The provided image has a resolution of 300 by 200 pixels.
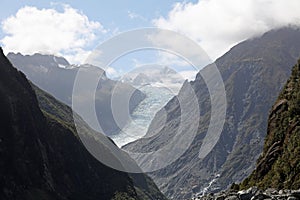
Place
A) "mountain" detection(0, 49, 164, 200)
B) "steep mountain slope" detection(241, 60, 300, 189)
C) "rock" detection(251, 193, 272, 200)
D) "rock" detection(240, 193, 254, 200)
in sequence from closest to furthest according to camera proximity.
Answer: "rock" detection(251, 193, 272, 200), "rock" detection(240, 193, 254, 200), "steep mountain slope" detection(241, 60, 300, 189), "mountain" detection(0, 49, 164, 200)

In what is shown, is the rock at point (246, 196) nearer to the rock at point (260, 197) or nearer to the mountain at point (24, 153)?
the rock at point (260, 197)

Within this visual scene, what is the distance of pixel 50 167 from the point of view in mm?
186750

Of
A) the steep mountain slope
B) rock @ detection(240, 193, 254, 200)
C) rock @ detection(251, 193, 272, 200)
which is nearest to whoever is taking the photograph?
rock @ detection(251, 193, 272, 200)

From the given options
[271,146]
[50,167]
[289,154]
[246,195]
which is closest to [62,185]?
[50,167]

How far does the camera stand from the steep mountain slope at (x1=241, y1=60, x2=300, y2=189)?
8519 cm

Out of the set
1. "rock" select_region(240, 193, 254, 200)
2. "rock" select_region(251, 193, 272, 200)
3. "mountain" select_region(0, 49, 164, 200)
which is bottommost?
"rock" select_region(251, 193, 272, 200)

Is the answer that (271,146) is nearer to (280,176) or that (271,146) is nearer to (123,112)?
(280,176)

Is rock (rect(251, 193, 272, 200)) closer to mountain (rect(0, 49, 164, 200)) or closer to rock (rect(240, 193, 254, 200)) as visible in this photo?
rock (rect(240, 193, 254, 200))

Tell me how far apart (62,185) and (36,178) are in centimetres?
2256

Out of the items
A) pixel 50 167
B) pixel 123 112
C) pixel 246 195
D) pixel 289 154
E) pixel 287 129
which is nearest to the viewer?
pixel 246 195

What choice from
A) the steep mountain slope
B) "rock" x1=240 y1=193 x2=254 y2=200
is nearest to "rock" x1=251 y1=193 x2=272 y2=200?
"rock" x1=240 y1=193 x2=254 y2=200

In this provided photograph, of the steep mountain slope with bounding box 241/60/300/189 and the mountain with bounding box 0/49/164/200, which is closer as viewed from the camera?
the steep mountain slope with bounding box 241/60/300/189

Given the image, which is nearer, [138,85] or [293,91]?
[138,85]

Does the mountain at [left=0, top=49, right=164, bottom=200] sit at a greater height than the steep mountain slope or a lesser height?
greater
